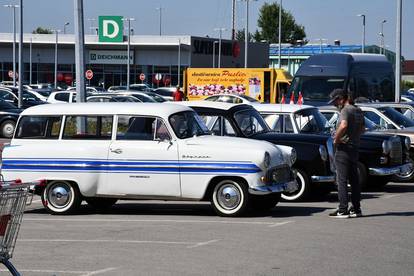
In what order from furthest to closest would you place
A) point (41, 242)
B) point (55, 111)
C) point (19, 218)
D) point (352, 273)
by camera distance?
point (55, 111)
point (41, 242)
point (352, 273)
point (19, 218)

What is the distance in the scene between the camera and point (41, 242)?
1100 centimetres

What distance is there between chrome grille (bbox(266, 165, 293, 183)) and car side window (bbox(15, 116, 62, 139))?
11.6 ft

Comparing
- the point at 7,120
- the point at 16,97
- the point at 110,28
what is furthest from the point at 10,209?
the point at 110,28

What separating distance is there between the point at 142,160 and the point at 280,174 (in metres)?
2.14

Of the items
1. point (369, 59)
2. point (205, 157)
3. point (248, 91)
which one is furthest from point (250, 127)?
point (248, 91)

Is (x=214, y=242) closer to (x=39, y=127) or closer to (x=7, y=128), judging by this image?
(x=39, y=127)

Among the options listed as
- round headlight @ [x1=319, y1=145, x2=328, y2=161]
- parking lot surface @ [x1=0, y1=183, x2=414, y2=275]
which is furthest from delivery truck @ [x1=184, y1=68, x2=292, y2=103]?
parking lot surface @ [x1=0, y1=183, x2=414, y2=275]

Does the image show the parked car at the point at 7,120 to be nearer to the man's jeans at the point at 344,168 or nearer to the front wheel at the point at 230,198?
the front wheel at the point at 230,198

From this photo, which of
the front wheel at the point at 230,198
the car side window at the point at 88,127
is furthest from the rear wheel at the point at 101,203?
the front wheel at the point at 230,198

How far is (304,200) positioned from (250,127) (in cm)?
162

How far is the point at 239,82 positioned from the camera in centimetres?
4594

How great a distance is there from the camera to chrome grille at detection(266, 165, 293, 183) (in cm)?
1319

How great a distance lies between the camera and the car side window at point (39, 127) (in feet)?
46.5

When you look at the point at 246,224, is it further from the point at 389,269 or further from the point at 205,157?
the point at 389,269
